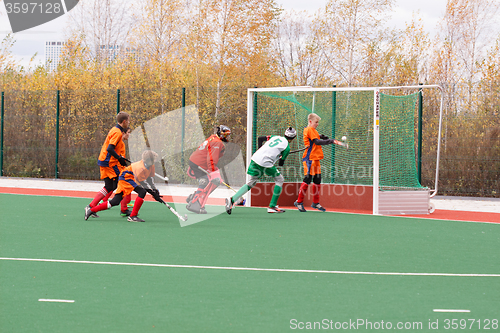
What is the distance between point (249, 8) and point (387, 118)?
7457 mm

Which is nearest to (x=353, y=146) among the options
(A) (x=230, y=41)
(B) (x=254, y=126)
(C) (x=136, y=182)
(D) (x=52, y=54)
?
(B) (x=254, y=126)

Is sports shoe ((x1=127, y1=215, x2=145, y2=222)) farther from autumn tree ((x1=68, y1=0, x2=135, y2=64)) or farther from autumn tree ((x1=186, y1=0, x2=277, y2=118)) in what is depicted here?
A: autumn tree ((x1=68, y1=0, x2=135, y2=64))

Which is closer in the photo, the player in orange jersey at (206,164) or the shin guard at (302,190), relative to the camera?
the player in orange jersey at (206,164)

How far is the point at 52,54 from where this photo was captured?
32.0m

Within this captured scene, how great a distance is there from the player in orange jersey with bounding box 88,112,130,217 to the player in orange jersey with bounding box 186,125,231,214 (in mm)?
1315

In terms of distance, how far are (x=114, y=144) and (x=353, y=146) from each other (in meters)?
5.87

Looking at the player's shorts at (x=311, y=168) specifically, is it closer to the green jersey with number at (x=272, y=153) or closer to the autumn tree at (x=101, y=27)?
the green jersey with number at (x=272, y=153)

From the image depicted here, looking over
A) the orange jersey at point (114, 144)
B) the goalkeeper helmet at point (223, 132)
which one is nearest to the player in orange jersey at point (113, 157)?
the orange jersey at point (114, 144)

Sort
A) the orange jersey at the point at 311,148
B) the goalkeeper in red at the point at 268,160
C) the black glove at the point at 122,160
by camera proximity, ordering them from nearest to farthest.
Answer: the black glove at the point at 122,160 < the goalkeeper in red at the point at 268,160 < the orange jersey at the point at 311,148

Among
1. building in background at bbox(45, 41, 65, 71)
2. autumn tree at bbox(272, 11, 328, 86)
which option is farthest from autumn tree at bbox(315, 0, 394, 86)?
building in background at bbox(45, 41, 65, 71)

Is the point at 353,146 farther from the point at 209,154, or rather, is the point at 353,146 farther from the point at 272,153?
the point at 209,154

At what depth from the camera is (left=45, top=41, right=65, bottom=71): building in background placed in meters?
30.1

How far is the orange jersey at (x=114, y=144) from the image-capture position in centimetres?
839

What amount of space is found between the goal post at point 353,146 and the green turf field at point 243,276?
207cm
